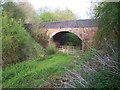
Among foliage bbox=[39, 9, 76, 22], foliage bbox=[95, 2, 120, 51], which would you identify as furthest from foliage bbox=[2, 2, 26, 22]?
foliage bbox=[95, 2, 120, 51]

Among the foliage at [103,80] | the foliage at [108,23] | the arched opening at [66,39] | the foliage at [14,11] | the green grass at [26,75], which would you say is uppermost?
the foliage at [14,11]

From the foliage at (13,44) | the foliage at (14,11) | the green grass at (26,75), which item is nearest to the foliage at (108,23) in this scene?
the green grass at (26,75)

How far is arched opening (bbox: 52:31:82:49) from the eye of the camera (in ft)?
40.8

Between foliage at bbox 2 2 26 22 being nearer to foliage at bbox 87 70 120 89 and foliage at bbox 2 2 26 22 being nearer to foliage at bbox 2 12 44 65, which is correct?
foliage at bbox 2 12 44 65

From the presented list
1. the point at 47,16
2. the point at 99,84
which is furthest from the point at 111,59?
the point at 47,16

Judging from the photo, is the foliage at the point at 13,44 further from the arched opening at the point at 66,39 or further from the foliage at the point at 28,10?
the arched opening at the point at 66,39

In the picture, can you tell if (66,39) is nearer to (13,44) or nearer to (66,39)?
(66,39)

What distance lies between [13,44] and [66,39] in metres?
7.04

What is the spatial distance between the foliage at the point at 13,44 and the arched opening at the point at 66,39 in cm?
384

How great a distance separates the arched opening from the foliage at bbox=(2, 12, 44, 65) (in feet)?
12.6

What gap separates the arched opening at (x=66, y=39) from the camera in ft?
40.8

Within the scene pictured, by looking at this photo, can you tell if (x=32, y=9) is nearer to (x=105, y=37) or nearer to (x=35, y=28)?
(x=35, y=28)

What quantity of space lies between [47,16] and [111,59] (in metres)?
11.8

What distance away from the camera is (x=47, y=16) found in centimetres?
1477
